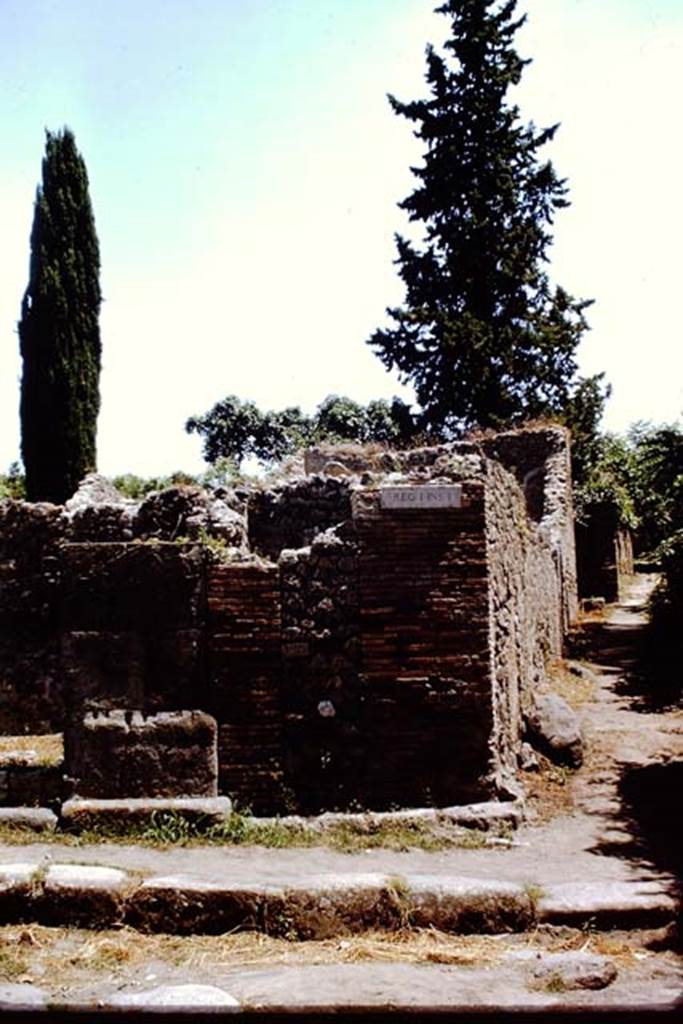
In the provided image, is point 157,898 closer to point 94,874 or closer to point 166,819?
point 94,874

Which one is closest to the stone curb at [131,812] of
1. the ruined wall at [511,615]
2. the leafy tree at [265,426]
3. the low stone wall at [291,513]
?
the ruined wall at [511,615]

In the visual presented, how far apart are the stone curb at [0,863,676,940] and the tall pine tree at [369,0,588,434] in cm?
1982

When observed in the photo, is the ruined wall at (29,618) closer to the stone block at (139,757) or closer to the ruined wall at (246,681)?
the stone block at (139,757)

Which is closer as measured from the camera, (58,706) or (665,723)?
(665,723)

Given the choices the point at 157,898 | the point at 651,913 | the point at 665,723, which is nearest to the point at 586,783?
the point at 665,723

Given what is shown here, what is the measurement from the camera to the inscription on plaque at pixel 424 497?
7.71m

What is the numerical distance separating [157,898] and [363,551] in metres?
3.17

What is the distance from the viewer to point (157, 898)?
539 centimetres

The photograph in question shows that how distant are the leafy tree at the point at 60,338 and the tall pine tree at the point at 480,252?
7394 millimetres

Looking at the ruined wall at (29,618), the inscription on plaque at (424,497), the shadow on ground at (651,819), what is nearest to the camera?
the shadow on ground at (651,819)

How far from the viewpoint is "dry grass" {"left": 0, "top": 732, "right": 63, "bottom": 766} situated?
8.24 m

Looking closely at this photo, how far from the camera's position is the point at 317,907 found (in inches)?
210

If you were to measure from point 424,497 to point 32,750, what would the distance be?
15.8 feet

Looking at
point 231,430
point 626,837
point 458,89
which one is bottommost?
point 626,837
